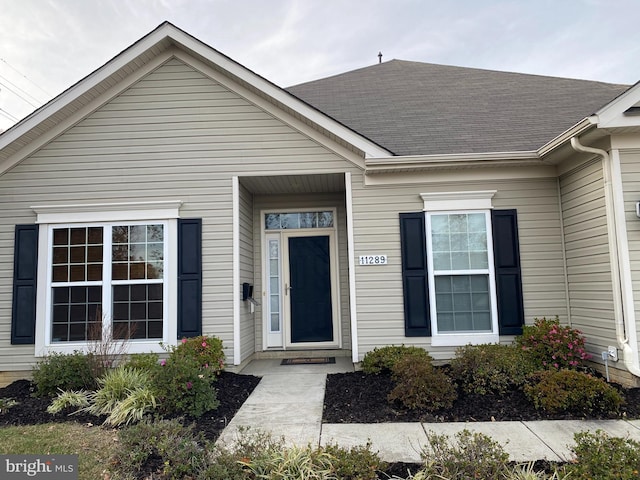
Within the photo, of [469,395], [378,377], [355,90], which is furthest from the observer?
[355,90]

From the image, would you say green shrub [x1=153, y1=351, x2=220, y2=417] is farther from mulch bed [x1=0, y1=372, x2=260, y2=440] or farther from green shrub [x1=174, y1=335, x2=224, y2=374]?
green shrub [x1=174, y1=335, x2=224, y2=374]

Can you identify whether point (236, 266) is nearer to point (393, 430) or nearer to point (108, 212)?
point (108, 212)

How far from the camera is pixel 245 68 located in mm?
6234

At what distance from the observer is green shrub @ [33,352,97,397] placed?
17.0 feet

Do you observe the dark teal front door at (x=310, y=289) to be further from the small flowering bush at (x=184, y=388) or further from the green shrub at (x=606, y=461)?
the green shrub at (x=606, y=461)

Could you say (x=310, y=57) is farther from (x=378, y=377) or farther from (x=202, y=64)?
(x=378, y=377)

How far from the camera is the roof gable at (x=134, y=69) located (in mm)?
6191

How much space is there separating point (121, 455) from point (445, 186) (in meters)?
5.33

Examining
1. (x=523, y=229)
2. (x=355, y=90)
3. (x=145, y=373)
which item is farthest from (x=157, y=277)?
(x=355, y=90)

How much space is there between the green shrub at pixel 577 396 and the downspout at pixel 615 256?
2.59 feet

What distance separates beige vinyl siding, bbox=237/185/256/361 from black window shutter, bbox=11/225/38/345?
10.2 ft

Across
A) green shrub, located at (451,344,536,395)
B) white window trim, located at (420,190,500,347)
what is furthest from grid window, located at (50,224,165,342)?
green shrub, located at (451,344,536,395)

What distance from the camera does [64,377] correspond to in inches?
205

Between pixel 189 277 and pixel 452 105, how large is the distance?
6.15 m
